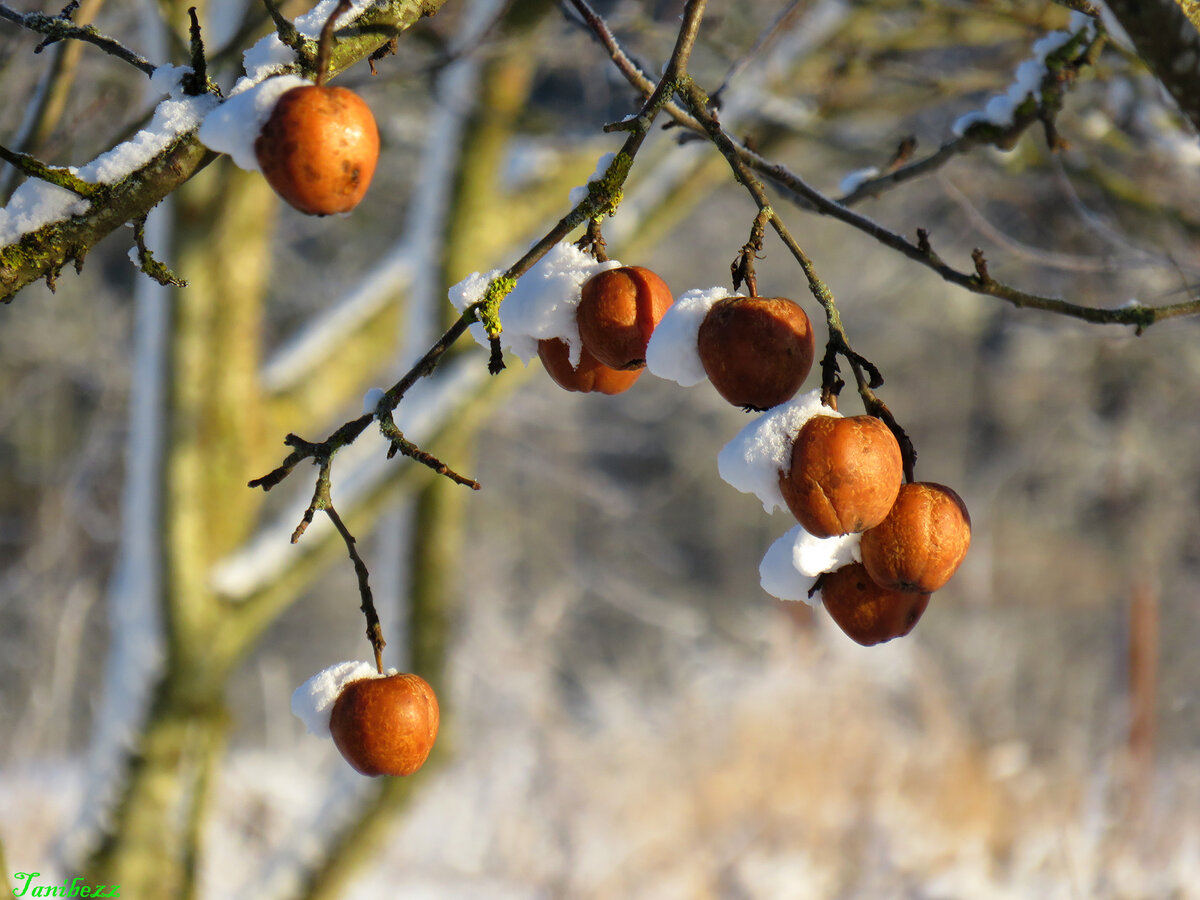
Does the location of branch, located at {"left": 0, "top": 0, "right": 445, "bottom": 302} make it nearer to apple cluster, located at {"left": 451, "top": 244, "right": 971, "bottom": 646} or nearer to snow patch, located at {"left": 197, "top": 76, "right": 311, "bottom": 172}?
snow patch, located at {"left": 197, "top": 76, "right": 311, "bottom": 172}

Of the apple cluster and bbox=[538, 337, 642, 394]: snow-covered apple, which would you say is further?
bbox=[538, 337, 642, 394]: snow-covered apple

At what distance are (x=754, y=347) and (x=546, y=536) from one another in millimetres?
9211

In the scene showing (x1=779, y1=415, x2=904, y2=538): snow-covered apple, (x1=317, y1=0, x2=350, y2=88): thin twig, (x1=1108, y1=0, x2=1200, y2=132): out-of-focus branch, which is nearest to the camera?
(x1=317, y1=0, x2=350, y2=88): thin twig

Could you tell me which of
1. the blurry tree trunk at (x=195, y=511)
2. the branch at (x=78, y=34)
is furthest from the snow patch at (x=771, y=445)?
the blurry tree trunk at (x=195, y=511)

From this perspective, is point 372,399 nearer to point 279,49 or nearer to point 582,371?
point 582,371

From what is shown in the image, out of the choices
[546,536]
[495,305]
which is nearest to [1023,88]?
[495,305]

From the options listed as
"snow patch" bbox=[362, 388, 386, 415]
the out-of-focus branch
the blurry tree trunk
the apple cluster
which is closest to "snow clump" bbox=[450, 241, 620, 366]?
the apple cluster

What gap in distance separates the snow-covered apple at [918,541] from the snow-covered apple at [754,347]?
0.14 metres

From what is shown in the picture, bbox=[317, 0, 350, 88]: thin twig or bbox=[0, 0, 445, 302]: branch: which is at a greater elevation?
bbox=[0, 0, 445, 302]: branch

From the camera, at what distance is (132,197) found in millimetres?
799

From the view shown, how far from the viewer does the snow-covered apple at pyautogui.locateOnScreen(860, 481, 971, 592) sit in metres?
0.76

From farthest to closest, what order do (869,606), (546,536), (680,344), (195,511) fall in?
(546,536), (195,511), (869,606), (680,344)

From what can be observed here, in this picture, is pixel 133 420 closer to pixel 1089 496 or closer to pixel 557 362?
pixel 557 362

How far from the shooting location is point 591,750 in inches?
232
